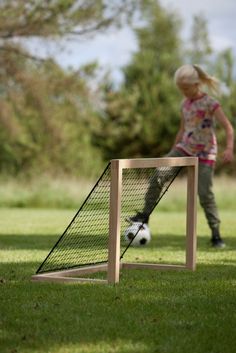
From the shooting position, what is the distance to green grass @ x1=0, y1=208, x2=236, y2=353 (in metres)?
4.02

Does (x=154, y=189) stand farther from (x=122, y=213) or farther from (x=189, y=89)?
(x=189, y=89)

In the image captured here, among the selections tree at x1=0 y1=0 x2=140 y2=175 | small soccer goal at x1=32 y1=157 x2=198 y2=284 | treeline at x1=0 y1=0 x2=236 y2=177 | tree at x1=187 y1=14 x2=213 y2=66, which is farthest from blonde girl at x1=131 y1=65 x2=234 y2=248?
tree at x1=187 y1=14 x2=213 y2=66

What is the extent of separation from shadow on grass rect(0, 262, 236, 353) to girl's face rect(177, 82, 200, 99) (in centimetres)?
317

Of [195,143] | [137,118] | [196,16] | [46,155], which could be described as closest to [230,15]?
[196,16]

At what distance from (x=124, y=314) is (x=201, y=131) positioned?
4.75 meters

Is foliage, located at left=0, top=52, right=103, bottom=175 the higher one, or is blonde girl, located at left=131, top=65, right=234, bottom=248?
blonde girl, located at left=131, top=65, right=234, bottom=248

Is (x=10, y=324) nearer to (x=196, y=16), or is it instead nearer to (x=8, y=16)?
(x=8, y=16)

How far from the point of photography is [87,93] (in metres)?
23.6

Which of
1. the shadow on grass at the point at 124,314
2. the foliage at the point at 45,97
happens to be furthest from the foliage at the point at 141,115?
the shadow on grass at the point at 124,314

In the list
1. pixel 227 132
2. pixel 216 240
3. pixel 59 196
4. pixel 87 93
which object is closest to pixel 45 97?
pixel 87 93

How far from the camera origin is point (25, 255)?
318 inches

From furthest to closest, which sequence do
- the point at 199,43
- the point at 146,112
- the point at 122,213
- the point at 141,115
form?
the point at 199,43
the point at 146,112
the point at 141,115
the point at 122,213

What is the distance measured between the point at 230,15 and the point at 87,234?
61.2 meters

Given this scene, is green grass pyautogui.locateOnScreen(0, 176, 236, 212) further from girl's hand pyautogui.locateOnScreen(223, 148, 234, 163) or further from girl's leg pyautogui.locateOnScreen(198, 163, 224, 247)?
girl's hand pyautogui.locateOnScreen(223, 148, 234, 163)
